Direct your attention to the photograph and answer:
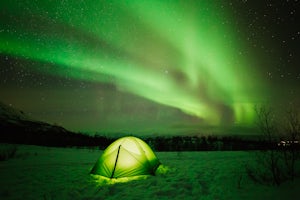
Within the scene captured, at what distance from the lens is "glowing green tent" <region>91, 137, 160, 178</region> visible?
26.0 feet

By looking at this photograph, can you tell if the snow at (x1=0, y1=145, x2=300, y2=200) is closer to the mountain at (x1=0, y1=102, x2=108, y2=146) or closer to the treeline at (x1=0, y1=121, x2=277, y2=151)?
the treeline at (x1=0, y1=121, x2=277, y2=151)

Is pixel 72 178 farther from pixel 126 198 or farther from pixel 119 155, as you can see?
pixel 126 198

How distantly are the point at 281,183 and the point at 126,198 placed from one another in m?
4.57

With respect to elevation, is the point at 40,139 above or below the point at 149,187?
above

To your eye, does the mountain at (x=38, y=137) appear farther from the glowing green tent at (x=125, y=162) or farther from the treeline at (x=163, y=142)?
the glowing green tent at (x=125, y=162)

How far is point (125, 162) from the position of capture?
8102 millimetres

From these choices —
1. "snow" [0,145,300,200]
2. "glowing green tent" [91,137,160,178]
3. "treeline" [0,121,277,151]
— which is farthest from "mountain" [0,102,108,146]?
"glowing green tent" [91,137,160,178]

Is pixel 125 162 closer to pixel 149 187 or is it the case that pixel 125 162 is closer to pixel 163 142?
pixel 149 187

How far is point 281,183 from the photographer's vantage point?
6.42 metres

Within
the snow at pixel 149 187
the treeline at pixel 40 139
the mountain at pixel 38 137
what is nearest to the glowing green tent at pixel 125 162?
the snow at pixel 149 187

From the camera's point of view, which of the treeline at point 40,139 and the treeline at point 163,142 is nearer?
the treeline at point 163,142

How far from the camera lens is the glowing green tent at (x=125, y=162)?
7.94 metres

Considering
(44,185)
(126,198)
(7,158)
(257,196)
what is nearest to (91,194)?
(126,198)

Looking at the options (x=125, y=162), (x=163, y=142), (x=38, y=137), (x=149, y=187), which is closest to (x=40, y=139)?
(x=38, y=137)
